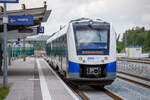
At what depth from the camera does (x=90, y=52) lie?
1461cm

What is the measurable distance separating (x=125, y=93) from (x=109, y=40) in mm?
2274

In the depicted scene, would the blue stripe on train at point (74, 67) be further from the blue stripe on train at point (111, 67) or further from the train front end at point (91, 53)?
the blue stripe on train at point (111, 67)

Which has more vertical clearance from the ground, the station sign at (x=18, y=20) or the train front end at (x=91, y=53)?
the station sign at (x=18, y=20)

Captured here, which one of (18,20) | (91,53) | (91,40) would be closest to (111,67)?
(91,53)

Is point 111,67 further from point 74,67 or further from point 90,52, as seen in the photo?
point 74,67

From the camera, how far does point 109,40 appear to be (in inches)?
587

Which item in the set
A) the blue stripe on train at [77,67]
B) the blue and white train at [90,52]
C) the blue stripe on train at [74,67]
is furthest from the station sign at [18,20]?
the blue stripe on train at [74,67]

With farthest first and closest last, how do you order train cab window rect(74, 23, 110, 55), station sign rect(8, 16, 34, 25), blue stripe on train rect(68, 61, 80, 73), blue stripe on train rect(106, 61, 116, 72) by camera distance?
station sign rect(8, 16, 34, 25) < train cab window rect(74, 23, 110, 55) < blue stripe on train rect(106, 61, 116, 72) < blue stripe on train rect(68, 61, 80, 73)

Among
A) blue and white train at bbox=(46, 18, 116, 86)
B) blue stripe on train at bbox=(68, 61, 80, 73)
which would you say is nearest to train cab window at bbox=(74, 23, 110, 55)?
blue and white train at bbox=(46, 18, 116, 86)

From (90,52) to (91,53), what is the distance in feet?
0.19

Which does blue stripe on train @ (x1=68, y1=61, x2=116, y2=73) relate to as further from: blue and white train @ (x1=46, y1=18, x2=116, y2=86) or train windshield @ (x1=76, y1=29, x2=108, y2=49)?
train windshield @ (x1=76, y1=29, x2=108, y2=49)

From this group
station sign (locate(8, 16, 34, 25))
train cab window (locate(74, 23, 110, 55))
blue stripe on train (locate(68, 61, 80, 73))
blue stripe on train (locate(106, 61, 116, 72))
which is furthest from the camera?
station sign (locate(8, 16, 34, 25))

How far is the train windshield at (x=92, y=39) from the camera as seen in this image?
14719 millimetres

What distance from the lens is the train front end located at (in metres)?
14.5
